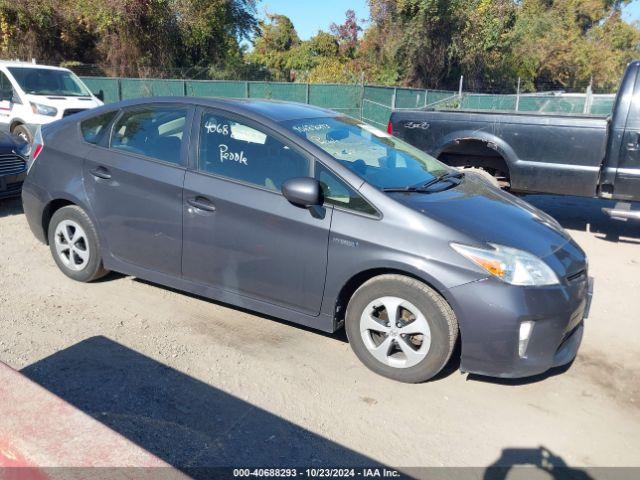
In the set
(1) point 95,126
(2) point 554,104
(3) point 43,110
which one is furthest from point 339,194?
(2) point 554,104

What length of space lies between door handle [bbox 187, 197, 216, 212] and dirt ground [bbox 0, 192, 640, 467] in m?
0.91

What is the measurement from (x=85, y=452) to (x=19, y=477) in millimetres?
355

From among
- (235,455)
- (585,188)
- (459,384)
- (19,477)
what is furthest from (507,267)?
(585,188)

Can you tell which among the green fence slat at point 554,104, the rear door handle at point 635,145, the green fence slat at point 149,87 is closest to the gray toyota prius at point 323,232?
the rear door handle at point 635,145

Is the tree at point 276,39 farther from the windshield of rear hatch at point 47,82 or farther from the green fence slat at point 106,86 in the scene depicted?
the windshield of rear hatch at point 47,82

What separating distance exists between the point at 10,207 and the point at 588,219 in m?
8.08

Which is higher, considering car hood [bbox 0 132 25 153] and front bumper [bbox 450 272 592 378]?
car hood [bbox 0 132 25 153]

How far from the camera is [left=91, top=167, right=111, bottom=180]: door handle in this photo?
4.59 meters

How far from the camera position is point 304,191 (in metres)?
3.63

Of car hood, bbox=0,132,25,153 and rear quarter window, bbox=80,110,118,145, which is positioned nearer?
rear quarter window, bbox=80,110,118,145

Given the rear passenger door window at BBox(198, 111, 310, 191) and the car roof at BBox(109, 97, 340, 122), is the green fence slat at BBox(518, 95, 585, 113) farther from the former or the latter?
the rear passenger door window at BBox(198, 111, 310, 191)

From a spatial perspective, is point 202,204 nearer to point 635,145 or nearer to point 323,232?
point 323,232

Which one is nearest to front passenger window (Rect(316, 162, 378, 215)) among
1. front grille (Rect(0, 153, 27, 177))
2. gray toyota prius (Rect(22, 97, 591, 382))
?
gray toyota prius (Rect(22, 97, 591, 382))

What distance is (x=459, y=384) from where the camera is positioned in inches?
145
